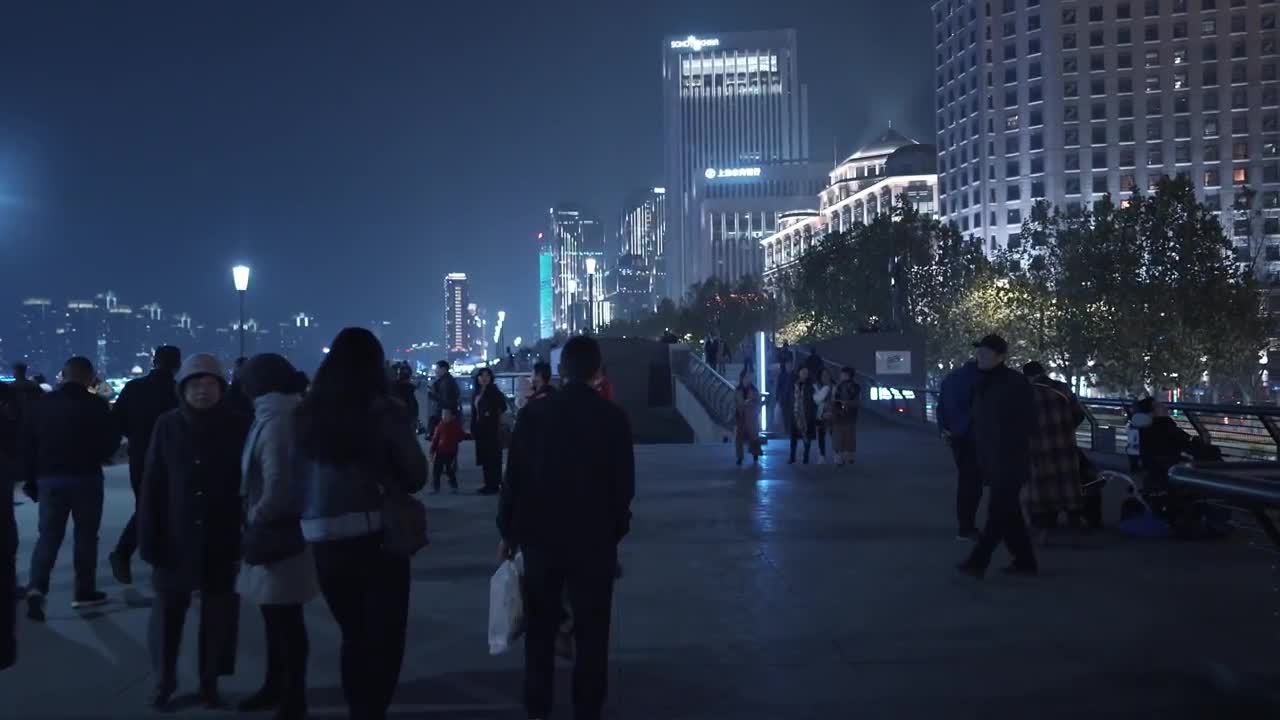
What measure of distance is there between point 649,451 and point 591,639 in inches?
761

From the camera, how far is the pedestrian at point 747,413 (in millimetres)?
19188

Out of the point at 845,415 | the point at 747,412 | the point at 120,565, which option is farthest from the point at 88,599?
the point at 845,415

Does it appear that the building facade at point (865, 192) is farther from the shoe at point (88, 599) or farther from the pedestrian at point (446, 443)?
the shoe at point (88, 599)

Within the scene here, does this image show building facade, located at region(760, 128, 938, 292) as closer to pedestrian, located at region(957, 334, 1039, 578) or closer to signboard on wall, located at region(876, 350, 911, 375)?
signboard on wall, located at region(876, 350, 911, 375)

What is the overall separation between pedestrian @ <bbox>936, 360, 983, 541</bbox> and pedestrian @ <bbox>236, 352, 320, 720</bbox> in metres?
6.96

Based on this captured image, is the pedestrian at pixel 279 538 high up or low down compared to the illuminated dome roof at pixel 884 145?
down

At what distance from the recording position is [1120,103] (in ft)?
371

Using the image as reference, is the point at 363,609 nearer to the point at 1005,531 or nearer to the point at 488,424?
the point at 1005,531

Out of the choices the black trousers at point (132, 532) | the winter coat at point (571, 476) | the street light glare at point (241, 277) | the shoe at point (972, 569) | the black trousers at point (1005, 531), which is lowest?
the shoe at point (972, 569)

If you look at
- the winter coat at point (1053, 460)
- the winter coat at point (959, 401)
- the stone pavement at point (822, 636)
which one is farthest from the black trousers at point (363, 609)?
the winter coat at point (959, 401)

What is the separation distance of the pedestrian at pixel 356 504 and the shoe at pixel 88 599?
471 cm

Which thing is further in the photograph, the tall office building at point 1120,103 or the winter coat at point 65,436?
the tall office building at point 1120,103

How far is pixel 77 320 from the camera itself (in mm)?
194375

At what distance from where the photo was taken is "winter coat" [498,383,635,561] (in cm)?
480
